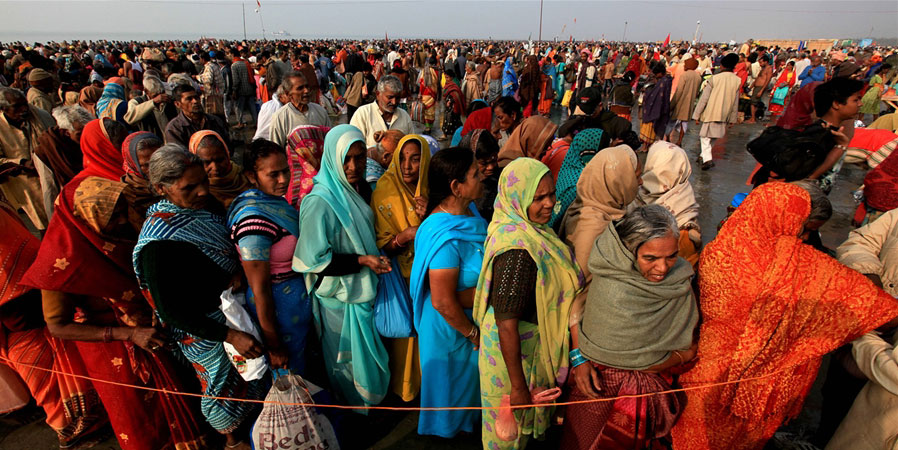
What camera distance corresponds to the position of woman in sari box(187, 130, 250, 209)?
2.88m

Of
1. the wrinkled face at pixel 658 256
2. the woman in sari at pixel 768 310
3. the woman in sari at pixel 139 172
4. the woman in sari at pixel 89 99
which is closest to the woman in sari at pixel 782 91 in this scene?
the woman in sari at pixel 768 310

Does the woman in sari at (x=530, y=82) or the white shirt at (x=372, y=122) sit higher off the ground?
the woman in sari at (x=530, y=82)

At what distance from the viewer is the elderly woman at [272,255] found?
2.05 m

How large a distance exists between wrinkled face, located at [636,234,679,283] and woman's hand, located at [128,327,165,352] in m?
2.49

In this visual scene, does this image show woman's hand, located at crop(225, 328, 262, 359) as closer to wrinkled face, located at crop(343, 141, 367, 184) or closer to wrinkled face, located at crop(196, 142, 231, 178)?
wrinkled face, located at crop(343, 141, 367, 184)

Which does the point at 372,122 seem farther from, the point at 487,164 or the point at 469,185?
the point at 469,185

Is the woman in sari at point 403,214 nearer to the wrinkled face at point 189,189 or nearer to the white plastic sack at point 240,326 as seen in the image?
the white plastic sack at point 240,326

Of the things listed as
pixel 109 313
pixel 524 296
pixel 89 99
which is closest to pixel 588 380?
pixel 524 296

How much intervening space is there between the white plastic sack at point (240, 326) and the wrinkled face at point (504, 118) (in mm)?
3360

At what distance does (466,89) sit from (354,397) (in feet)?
30.2

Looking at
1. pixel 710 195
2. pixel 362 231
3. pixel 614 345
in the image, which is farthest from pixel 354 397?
pixel 710 195

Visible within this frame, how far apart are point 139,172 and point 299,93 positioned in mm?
2202

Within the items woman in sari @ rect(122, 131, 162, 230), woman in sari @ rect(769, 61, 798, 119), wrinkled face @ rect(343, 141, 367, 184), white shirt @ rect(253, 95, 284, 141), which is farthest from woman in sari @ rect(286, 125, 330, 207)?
woman in sari @ rect(769, 61, 798, 119)

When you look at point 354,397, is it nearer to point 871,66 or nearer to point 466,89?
point 466,89
